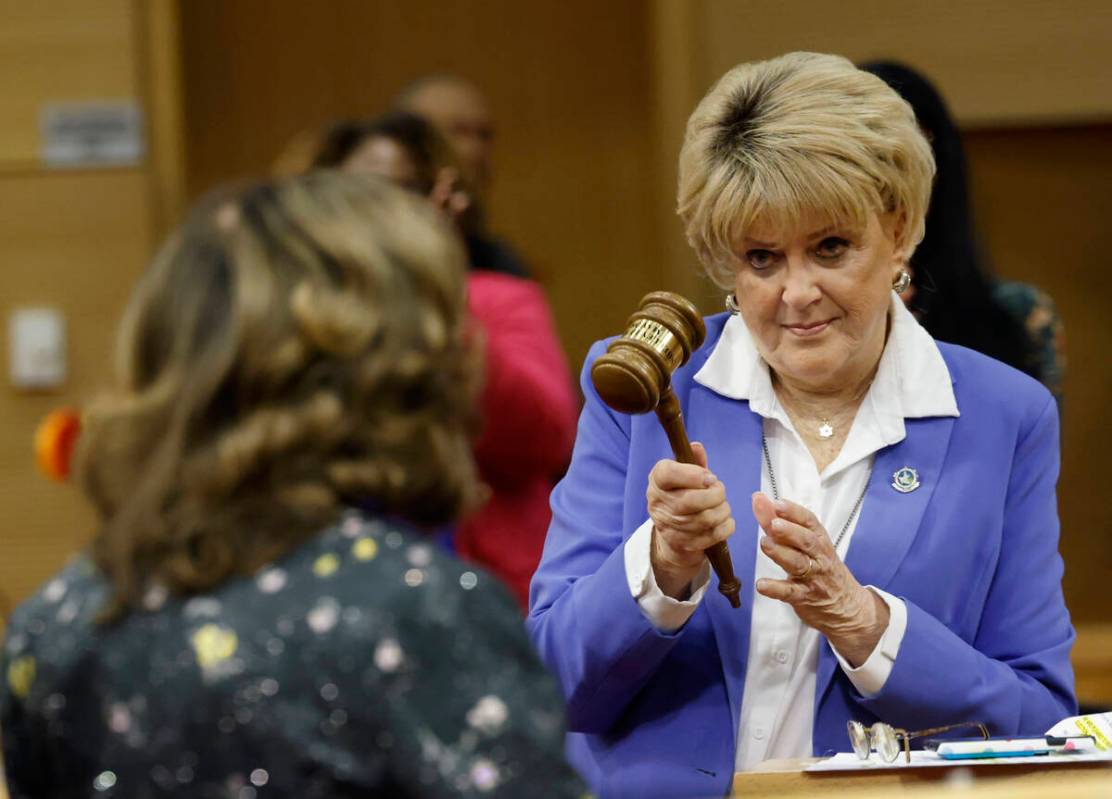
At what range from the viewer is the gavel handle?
72.7 inches

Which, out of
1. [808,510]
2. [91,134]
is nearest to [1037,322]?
[808,510]

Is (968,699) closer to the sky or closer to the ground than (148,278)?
closer to the ground

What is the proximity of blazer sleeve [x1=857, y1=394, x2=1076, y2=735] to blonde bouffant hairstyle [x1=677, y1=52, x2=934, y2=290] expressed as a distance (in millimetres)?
353

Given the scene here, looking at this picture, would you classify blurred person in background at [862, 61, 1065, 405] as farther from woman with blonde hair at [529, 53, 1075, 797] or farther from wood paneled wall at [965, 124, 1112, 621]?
wood paneled wall at [965, 124, 1112, 621]

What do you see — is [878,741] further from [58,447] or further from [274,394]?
[58,447]

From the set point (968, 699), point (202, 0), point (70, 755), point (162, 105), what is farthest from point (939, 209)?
point (202, 0)

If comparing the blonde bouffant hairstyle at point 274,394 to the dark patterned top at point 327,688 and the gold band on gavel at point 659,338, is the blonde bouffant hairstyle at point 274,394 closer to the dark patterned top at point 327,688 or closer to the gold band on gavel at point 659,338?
the dark patterned top at point 327,688

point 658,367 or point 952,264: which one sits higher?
point 658,367

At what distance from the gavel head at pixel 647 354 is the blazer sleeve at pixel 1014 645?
42 cm

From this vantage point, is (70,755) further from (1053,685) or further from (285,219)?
(1053,685)

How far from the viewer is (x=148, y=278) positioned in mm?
1247

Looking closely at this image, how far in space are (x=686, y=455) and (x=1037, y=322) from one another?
1.36 m

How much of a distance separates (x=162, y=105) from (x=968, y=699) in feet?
11.0

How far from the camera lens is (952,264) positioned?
9.50 ft
